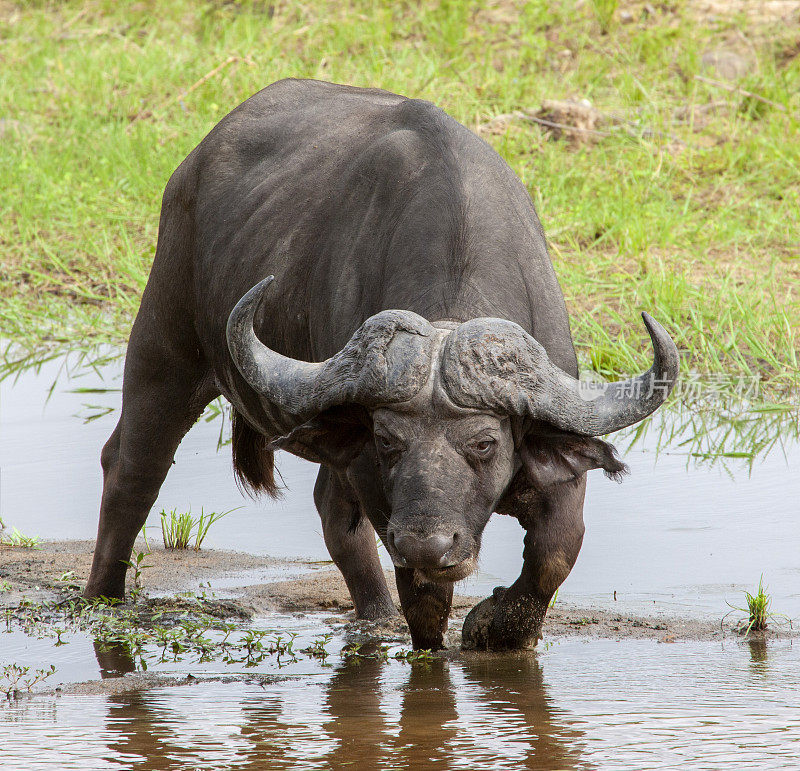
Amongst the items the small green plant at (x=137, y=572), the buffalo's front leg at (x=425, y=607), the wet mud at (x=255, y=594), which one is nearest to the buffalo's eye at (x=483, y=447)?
the buffalo's front leg at (x=425, y=607)

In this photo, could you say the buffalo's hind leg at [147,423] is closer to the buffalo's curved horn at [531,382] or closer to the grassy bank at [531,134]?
the buffalo's curved horn at [531,382]

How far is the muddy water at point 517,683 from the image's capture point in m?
2.95

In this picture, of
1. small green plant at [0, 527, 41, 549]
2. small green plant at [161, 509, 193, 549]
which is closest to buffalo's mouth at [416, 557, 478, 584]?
small green plant at [161, 509, 193, 549]

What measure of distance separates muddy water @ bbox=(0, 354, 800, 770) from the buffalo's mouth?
32cm

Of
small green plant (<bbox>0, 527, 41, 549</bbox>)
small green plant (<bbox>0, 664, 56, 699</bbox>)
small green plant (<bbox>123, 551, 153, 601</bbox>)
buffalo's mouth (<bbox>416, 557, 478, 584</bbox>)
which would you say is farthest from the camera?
small green plant (<bbox>0, 527, 41, 549</bbox>)

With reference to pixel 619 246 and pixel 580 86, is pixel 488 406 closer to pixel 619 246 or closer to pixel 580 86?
pixel 619 246

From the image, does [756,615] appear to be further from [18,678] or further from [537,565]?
[18,678]

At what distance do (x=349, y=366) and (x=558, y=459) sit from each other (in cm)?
63

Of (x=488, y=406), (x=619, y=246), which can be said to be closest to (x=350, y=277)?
(x=488, y=406)

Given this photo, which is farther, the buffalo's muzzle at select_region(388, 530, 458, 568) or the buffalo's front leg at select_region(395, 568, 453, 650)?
the buffalo's front leg at select_region(395, 568, 453, 650)

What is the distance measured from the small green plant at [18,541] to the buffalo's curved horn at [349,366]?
200 cm

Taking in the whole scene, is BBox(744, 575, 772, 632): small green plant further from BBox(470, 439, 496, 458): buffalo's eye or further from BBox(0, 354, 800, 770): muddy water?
BBox(470, 439, 496, 458): buffalo's eye

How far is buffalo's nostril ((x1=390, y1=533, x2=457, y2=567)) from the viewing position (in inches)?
123

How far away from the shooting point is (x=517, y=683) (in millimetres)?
3512
